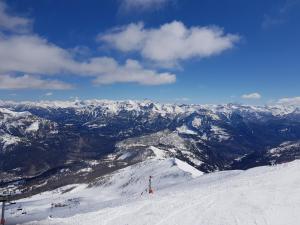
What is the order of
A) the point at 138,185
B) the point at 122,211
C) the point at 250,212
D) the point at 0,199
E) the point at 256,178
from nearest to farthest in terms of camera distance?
the point at 250,212 → the point at 122,211 → the point at 0,199 → the point at 256,178 → the point at 138,185

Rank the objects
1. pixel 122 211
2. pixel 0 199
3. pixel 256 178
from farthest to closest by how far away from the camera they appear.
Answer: pixel 256 178 < pixel 0 199 < pixel 122 211

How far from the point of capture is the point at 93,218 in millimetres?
45719

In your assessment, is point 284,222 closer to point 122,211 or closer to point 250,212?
point 250,212

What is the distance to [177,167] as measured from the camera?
604 feet

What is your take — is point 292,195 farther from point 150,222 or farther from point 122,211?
point 122,211

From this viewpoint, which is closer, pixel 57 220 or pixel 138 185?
pixel 57 220

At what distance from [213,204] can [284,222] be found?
9285 mm

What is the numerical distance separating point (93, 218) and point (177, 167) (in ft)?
461

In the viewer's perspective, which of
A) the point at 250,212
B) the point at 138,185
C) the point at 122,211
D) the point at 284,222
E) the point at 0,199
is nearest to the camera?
the point at 284,222

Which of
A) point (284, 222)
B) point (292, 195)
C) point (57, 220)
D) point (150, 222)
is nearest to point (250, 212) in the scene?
point (284, 222)

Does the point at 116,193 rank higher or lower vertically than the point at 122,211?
lower

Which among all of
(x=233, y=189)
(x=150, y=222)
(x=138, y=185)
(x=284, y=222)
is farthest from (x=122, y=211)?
(x=138, y=185)

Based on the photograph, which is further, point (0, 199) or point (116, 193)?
point (116, 193)

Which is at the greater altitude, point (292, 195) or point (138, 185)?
point (292, 195)
